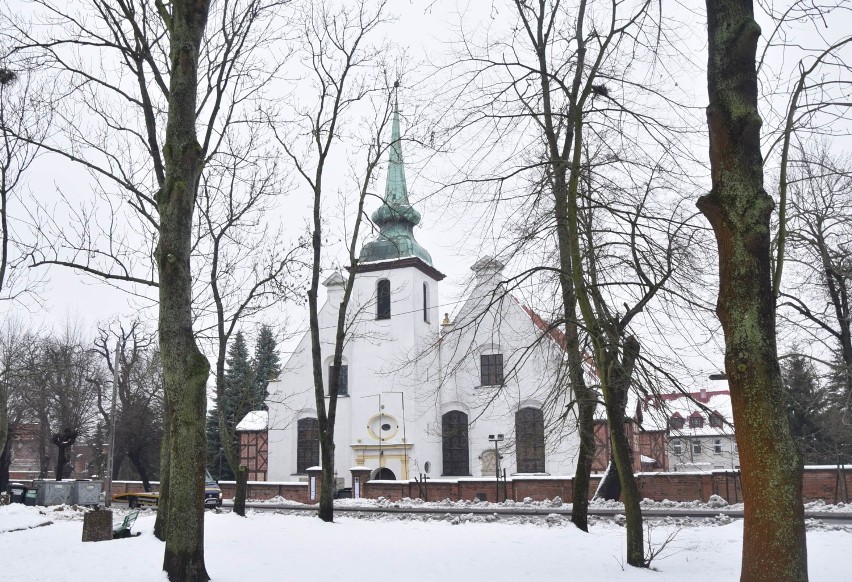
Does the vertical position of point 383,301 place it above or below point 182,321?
above

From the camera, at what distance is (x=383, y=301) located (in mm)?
43031

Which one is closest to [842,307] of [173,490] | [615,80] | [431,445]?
[615,80]

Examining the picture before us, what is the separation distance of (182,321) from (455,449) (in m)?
32.7

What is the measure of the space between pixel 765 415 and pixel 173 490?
6.17 m

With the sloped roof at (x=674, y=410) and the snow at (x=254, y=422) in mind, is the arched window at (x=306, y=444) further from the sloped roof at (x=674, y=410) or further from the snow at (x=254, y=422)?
the sloped roof at (x=674, y=410)

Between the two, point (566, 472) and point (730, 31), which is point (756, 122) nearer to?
point (730, 31)

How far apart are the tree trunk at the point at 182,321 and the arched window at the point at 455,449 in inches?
1242

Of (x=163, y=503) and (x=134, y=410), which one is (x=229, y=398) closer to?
(x=134, y=410)

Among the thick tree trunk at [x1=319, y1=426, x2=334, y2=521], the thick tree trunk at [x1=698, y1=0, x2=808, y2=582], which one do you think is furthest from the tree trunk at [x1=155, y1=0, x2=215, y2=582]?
the thick tree trunk at [x1=319, y1=426, x2=334, y2=521]

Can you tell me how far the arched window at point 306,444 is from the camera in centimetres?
4109

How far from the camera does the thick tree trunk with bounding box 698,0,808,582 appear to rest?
192 inches

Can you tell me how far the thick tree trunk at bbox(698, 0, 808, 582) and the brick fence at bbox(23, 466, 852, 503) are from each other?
2089cm

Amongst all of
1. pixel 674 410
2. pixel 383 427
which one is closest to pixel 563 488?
pixel 383 427

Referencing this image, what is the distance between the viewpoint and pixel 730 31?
5656mm
